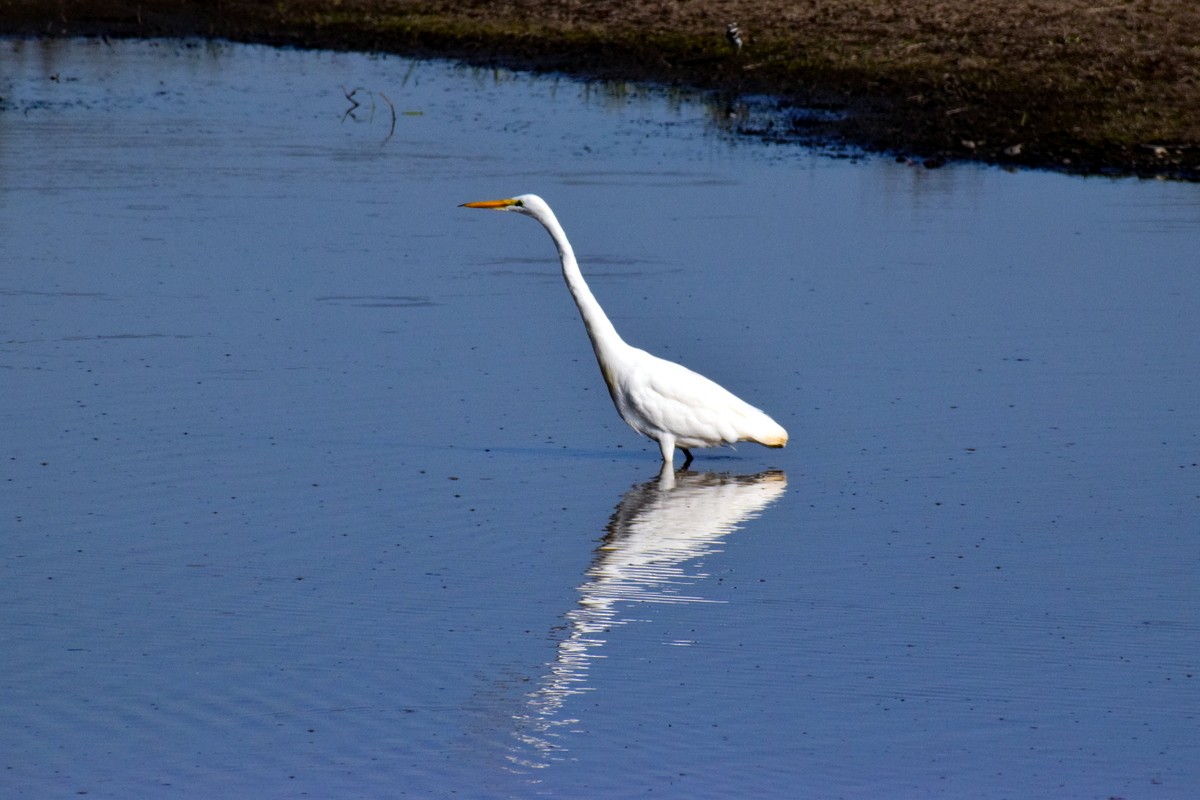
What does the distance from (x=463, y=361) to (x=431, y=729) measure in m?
5.58

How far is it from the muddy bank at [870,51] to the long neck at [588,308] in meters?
10.5

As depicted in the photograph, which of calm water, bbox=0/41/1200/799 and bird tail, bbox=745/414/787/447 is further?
bird tail, bbox=745/414/787/447

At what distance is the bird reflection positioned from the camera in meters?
6.28

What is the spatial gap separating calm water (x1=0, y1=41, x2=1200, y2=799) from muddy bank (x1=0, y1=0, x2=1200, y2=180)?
7.71 ft

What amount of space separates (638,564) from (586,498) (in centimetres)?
110

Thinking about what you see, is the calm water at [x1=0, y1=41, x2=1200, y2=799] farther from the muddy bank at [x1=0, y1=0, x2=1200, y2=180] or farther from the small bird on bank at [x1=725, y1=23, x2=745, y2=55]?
the small bird on bank at [x1=725, y1=23, x2=745, y2=55]

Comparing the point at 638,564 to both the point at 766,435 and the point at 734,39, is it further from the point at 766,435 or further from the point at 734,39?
the point at 734,39

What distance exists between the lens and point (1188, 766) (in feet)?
19.3

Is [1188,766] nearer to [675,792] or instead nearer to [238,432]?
[675,792]

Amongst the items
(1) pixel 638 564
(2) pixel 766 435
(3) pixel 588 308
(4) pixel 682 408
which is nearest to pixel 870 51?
(3) pixel 588 308

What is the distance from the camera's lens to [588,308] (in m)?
10.1

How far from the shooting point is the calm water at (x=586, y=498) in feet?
20.1

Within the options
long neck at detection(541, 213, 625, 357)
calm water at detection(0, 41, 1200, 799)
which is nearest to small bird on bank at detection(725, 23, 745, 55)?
Result: calm water at detection(0, 41, 1200, 799)

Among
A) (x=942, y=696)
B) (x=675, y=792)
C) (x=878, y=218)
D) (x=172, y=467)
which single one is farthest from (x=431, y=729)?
(x=878, y=218)
